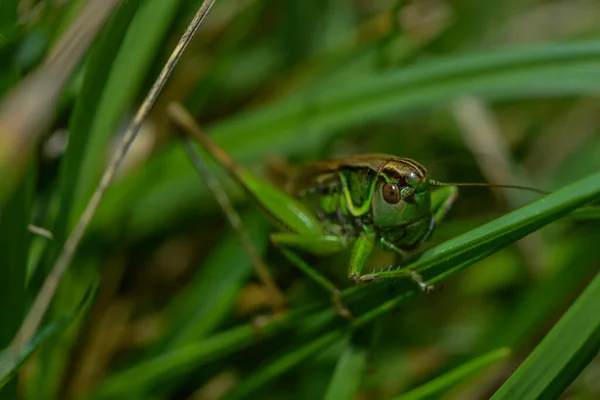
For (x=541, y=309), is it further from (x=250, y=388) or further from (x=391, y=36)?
(x=391, y=36)

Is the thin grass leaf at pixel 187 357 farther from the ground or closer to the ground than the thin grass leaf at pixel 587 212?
farther from the ground

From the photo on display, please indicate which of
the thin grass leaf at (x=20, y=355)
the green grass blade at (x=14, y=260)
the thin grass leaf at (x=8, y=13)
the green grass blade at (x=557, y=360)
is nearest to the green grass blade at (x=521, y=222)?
the green grass blade at (x=557, y=360)

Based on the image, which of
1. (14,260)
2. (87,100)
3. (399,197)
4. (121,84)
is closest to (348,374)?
(399,197)

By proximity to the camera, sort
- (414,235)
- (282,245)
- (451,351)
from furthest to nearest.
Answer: (451,351)
(282,245)
(414,235)

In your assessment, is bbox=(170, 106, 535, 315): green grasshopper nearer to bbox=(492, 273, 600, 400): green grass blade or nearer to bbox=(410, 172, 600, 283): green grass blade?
bbox=(410, 172, 600, 283): green grass blade

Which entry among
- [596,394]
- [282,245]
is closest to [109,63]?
[282,245]

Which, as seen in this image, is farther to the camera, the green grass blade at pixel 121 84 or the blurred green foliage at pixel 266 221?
the green grass blade at pixel 121 84

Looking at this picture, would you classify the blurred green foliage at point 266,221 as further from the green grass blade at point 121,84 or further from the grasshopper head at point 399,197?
the grasshopper head at point 399,197
